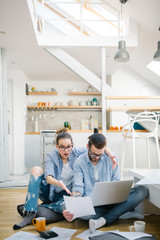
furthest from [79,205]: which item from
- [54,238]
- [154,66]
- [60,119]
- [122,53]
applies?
[60,119]

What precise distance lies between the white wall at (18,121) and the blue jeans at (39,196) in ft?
12.2

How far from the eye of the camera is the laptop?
6.25ft

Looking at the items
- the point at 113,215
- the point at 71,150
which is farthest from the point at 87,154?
the point at 113,215

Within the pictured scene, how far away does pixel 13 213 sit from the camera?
2621 millimetres

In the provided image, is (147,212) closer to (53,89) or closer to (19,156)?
(19,156)

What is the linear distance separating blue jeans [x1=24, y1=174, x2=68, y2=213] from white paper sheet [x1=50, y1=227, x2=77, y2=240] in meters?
0.20

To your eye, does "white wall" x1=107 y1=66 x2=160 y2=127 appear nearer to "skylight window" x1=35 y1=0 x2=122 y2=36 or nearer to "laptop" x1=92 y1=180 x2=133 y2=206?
"skylight window" x1=35 y1=0 x2=122 y2=36

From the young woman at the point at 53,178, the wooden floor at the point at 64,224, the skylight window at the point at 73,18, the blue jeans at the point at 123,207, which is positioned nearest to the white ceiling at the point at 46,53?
the skylight window at the point at 73,18

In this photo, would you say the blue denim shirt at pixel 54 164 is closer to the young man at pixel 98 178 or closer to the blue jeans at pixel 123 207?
the young man at pixel 98 178

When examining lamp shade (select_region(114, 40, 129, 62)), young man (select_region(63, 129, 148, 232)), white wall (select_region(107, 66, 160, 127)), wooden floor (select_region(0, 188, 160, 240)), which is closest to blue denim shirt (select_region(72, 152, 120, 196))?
young man (select_region(63, 129, 148, 232))

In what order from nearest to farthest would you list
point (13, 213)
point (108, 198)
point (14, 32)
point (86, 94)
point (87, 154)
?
point (108, 198) < point (87, 154) < point (13, 213) < point (14, 32) < point (86, 94)

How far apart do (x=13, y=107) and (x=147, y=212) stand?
4300mm

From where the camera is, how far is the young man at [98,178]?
2016 mm

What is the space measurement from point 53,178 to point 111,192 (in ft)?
1.55
